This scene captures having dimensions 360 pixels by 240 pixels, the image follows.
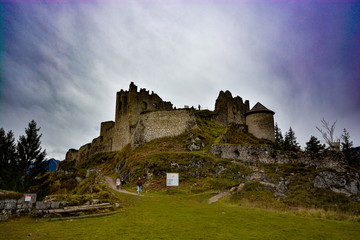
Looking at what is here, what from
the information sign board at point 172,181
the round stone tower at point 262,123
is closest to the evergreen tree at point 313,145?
the round stone tower at point 262,123

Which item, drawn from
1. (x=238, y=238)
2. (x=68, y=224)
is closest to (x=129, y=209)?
(x=68, y=224)

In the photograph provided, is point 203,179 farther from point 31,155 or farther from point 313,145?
point 313,145

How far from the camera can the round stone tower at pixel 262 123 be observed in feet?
134

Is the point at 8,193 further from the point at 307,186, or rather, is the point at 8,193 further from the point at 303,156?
the point at 303,156

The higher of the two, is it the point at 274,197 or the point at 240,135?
the point at 240,135

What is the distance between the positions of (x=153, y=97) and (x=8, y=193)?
4529 cm

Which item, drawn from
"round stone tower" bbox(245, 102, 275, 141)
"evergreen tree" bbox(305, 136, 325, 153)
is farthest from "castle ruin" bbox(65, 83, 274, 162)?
"evergreen tree" bbox(305, 136, 325, 153)

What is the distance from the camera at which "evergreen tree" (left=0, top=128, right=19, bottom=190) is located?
2850cm

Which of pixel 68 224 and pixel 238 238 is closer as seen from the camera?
pixel 238 238

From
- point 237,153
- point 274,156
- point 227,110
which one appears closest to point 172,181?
point 237,153

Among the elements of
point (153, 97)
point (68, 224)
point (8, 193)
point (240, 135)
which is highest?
point (153, 97)

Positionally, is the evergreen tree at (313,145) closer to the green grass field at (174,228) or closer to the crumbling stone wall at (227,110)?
the crumbling stone wall at (227,110)

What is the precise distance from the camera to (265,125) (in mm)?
41031

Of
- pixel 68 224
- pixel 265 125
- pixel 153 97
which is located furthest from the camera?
pixel 153 97
